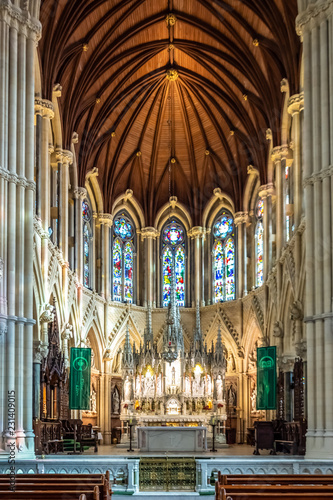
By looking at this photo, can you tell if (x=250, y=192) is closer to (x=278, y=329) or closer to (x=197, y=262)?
(x=197, y=262)

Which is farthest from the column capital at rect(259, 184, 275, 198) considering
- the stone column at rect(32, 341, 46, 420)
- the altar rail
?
the altar rail

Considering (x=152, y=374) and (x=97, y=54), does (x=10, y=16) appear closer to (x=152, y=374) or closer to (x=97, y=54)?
(x=97, y=54)

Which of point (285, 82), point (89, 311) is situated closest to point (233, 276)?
point (89, 311)

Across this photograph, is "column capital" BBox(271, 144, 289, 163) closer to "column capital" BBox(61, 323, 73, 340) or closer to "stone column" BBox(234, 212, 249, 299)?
"stone column" BBox(234, 212, 249, 299)

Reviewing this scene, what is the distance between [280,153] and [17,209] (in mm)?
14135

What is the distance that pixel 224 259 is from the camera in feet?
133

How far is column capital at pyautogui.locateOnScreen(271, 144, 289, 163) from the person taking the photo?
31297 mm

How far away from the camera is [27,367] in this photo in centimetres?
2033

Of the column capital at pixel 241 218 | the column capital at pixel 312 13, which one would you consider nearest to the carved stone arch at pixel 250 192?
the column capital at pixel 241 218

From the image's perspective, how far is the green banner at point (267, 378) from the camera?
27.6m

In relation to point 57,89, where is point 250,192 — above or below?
below

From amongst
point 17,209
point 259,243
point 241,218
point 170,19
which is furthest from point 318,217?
point 241,218

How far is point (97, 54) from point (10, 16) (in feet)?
36.4

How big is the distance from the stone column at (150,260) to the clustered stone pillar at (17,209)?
1957 centimetres
